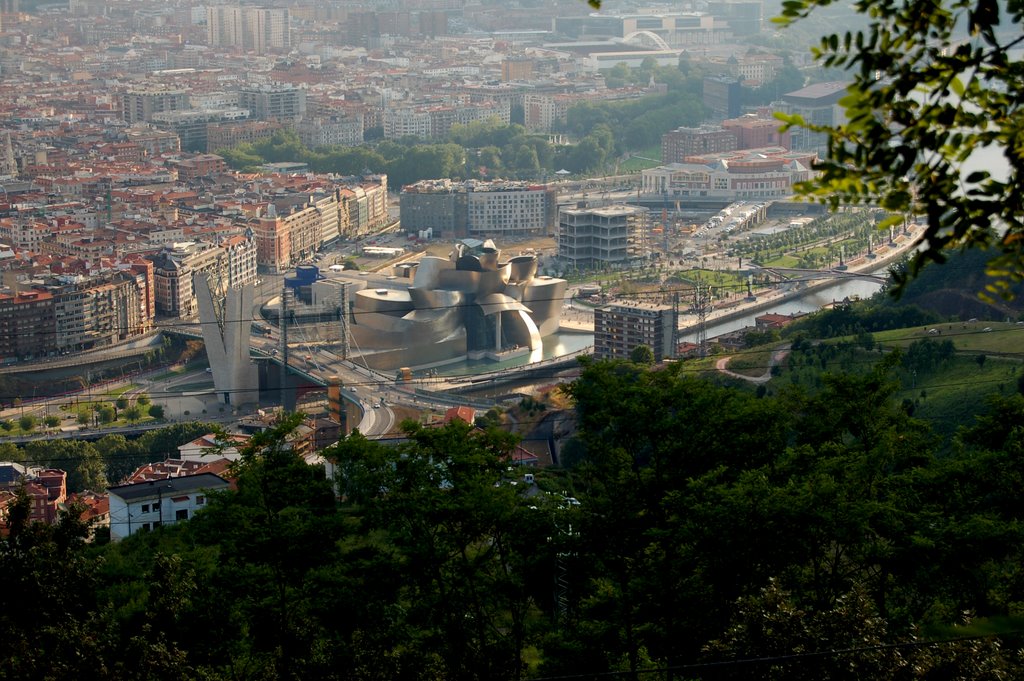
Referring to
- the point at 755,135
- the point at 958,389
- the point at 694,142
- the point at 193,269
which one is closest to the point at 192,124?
the point at 694,142

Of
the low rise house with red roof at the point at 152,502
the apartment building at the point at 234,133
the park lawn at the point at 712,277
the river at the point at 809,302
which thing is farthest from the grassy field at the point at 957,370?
the apartment building at the point at 234,133

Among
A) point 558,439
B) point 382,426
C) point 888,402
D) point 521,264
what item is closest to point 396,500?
point 888,402

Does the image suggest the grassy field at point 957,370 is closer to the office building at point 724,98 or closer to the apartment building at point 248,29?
Answer: the office building at point 724,98

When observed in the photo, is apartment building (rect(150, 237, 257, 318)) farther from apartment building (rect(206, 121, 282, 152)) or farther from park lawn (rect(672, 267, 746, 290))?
apartment building (rect(206, 121, 282, 152))

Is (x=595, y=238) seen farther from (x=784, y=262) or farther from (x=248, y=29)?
(x=248, y=29)

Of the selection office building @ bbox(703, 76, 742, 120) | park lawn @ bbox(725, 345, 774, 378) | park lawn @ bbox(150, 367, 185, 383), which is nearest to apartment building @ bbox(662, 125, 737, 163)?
office building @ bbox(703, 76, 742, 120)

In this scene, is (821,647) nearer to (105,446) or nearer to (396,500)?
(396,500)
